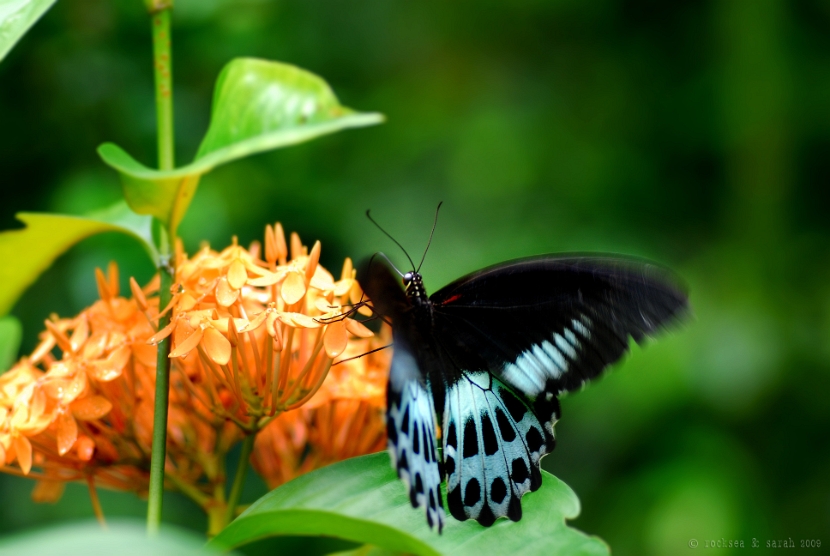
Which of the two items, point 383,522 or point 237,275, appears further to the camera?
point 237,275

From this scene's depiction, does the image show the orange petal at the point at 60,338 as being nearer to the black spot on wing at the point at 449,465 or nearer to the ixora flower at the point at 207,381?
the ixora flower at the point at 207,381

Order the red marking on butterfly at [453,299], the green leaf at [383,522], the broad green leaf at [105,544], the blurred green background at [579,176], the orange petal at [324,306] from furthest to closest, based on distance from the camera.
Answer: the blurred green background at [579,176] < the red marking on butterfly at [453,299] < the orange petal at [324,306] < the green leaf at [383,522] < the broad green leaf at [105,544]

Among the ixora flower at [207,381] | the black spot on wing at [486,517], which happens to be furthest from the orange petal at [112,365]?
the black spot on wing at [486,517]

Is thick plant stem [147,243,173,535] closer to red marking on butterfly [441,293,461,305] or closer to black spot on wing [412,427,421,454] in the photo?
black spot on wing [412,427,421,454]

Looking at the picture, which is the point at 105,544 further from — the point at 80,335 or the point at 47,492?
the point at 47,492

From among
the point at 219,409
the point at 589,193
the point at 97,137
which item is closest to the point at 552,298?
the point at 219,409

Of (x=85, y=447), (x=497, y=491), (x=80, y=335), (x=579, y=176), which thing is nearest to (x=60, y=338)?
(x=80, y=335)
